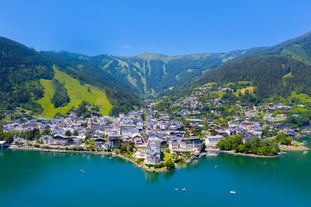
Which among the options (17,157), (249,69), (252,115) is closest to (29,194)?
(17,157)

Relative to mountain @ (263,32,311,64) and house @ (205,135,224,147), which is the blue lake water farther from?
mountain @ (263,32,311,64)

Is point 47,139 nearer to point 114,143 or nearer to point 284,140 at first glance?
point 114,143

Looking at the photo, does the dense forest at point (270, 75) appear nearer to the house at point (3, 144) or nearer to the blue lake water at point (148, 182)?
the blue lake water at point (148, 182)

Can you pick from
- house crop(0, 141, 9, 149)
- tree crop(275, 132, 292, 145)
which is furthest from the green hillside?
tree crop(275, 132, 292, 145)

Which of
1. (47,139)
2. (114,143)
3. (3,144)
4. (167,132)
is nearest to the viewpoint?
(114,143)

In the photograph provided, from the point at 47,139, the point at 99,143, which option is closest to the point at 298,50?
the point at 99,143

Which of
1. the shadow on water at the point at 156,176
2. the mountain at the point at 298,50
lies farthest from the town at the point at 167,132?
the mountain at the point at 298,50
